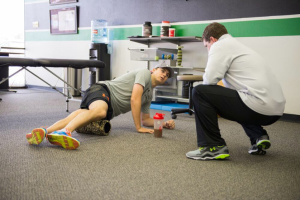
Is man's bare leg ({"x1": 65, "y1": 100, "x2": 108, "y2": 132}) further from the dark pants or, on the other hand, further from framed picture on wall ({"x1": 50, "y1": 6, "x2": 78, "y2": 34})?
framed picture on wall ({"x1": 50, "y1": 6, "x2": 78, "y2": 34})

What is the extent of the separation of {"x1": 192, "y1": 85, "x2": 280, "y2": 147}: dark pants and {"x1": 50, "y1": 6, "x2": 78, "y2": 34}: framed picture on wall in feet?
16.2

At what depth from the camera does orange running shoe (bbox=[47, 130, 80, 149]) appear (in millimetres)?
2342

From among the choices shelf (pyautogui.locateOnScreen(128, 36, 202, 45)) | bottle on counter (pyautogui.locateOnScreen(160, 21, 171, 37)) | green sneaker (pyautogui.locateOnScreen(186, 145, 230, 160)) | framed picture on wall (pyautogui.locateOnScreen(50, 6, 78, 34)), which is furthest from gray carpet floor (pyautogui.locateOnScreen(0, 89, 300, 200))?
framed picture on wall (pyautogui.locateOnScreen(50, 6, 78, 34))

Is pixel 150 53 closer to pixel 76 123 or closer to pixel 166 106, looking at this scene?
pixel 166 106

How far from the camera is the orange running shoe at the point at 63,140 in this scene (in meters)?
2.34

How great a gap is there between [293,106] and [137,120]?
2391 mm

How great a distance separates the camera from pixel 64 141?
7.71ft

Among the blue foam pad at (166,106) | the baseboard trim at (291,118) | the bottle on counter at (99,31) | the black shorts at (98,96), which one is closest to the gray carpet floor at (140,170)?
the black shorts at (98,96)

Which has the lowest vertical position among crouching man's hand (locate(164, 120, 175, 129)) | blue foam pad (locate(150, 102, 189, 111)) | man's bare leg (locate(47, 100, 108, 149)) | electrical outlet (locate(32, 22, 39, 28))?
blue foam pad (locate(150, 102, 189, 111))

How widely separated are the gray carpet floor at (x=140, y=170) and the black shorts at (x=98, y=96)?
0.25 m

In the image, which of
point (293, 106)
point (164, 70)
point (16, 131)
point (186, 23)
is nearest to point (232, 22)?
point (186, 23)

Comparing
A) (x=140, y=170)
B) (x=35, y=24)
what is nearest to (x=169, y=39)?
(x=140, y=170)

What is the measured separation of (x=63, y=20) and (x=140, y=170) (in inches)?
215

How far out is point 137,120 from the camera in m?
2.91
